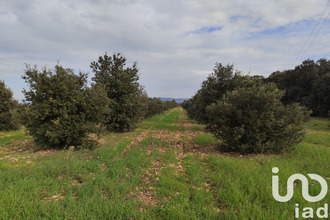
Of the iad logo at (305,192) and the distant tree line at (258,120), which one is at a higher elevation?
the distant tree line at (258,120)

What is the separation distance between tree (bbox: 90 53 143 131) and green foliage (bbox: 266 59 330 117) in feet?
90.5

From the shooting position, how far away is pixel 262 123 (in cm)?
721

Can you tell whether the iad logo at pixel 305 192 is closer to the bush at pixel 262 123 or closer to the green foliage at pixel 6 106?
the bush at pixel 262 123

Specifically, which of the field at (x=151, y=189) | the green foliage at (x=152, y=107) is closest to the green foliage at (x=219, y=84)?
the field at (x=151, y=189)

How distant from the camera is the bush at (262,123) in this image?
23.7 feet

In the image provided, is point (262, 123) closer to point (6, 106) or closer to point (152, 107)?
point (6, 106)

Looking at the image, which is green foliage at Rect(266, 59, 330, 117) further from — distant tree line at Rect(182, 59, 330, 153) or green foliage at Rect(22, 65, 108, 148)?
green foliage at Rect(22, 65, 108, 148)

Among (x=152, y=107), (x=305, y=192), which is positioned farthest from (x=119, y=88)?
(x=152, y=107)

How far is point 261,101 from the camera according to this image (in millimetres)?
7496

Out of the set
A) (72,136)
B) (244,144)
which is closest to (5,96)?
(72,136)

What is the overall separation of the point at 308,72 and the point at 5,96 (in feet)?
181

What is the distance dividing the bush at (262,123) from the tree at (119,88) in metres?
9.93

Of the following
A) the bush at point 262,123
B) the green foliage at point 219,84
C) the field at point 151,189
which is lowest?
the field at point 151,189

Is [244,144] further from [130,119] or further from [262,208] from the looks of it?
[130,119]
